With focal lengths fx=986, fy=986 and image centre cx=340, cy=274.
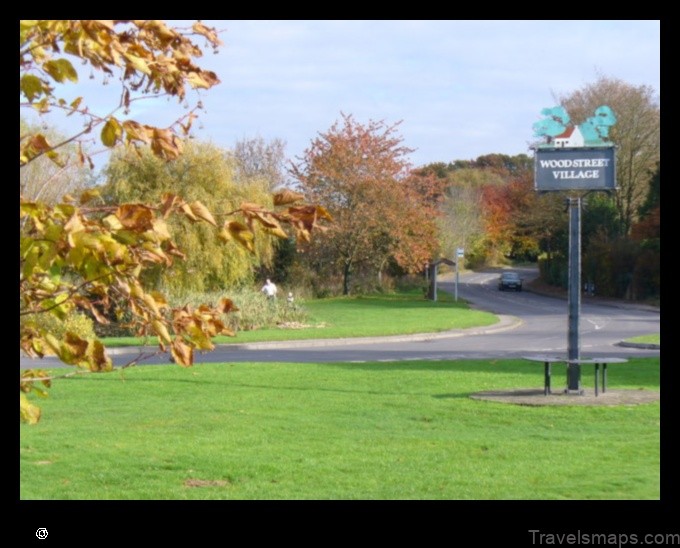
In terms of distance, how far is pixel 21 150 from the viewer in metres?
4.09

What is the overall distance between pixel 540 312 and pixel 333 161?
15311mm

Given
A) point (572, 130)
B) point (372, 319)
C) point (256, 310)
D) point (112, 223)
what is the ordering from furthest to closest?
point (372, 319)
point (256, 310)
point (572, 130)
point (112, 223)

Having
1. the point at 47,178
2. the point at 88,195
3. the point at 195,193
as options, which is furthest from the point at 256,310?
the point at 88,195

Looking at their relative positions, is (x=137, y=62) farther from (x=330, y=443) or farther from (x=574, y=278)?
(x=574, y=278)

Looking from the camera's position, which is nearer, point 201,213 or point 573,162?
point 201,213

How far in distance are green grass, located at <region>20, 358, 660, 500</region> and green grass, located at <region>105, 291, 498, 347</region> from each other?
470 inches

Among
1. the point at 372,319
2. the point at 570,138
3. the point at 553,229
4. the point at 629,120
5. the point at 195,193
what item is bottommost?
the point at 372,319

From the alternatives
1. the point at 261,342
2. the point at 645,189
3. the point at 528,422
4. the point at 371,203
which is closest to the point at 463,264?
the point at 645,189

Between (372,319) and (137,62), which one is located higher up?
(137,62)

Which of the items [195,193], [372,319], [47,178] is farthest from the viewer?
[372,319]

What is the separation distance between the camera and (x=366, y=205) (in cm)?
5506

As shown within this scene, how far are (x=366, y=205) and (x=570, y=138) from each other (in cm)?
4059

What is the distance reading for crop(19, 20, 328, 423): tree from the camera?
3.64 m

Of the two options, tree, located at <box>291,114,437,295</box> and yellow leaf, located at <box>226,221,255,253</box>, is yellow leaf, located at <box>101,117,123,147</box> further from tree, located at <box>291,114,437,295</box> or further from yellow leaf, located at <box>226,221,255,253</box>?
tree, located at <box>291,114,437,295</box>
